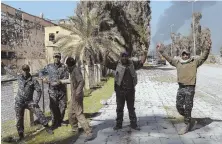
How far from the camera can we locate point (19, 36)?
3859 centimetres

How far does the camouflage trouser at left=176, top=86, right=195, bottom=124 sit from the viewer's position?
8.10 meters

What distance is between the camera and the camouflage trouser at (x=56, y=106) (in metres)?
8.37

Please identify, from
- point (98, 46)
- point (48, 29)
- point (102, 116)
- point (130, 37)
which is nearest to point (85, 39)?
point (98, 46)

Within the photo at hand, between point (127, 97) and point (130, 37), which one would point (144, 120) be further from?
point (130, 37)

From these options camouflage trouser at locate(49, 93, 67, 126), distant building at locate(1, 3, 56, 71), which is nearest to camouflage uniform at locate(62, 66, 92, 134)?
camouflage trouser at locate(49, 93, 67, 126)

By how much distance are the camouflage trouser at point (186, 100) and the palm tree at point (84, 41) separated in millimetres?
15048

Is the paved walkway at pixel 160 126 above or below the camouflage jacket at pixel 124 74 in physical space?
below

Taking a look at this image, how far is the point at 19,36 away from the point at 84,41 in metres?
16.8

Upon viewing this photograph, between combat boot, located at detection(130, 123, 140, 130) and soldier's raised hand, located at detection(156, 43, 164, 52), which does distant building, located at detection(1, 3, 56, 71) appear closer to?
soldier's raised hand, located at detection(156, 43, 164, 52)

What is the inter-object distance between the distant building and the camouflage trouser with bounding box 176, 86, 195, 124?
22967 millimetres

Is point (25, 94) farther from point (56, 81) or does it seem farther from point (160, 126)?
point (160, 126)

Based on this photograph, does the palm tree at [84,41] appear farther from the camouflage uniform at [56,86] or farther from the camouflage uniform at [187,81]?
the camouflage uniform at [187,81]

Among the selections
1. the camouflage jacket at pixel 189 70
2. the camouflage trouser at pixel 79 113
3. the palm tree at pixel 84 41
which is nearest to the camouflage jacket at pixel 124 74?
the camouflage trouser at pixel 79 113

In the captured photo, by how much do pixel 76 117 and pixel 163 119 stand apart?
275 cm
